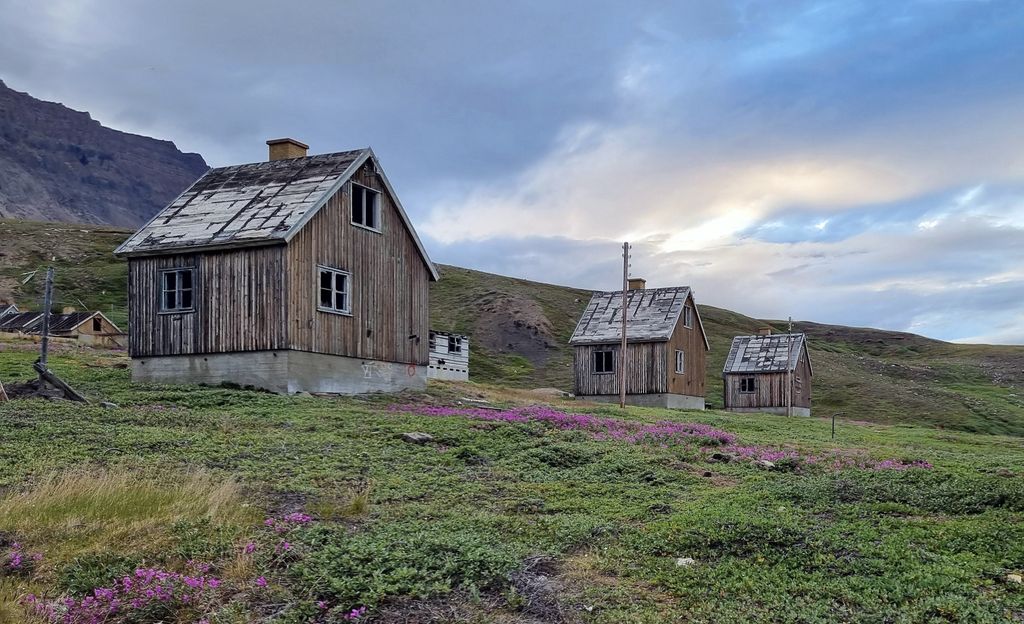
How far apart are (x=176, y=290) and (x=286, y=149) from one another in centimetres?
814

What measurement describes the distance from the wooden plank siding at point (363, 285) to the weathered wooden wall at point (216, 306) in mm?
650

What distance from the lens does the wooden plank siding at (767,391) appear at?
228ft

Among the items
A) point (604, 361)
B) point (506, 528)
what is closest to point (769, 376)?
point (604, 361)

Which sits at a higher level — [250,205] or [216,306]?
[250,205]

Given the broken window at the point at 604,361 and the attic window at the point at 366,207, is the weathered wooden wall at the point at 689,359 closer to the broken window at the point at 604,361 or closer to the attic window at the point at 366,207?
the broken window at the point at 604,361

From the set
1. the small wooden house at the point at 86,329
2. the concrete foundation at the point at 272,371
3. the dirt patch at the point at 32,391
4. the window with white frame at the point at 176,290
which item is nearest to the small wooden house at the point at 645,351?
the concrete foundation at the point at 272,371

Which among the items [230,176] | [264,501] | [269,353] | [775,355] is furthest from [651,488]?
[775,355]

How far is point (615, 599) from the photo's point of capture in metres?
9.44

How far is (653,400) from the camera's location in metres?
56.2

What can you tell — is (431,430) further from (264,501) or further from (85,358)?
(85,358)

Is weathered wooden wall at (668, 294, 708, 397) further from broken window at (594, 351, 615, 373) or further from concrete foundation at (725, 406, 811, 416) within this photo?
concrete foundation at (725, 406, 811, 416)

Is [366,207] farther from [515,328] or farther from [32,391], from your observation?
[515,328]

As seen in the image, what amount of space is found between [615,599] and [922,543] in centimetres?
440

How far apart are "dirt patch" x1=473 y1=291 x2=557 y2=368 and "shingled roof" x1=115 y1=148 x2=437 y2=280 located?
5365cm
